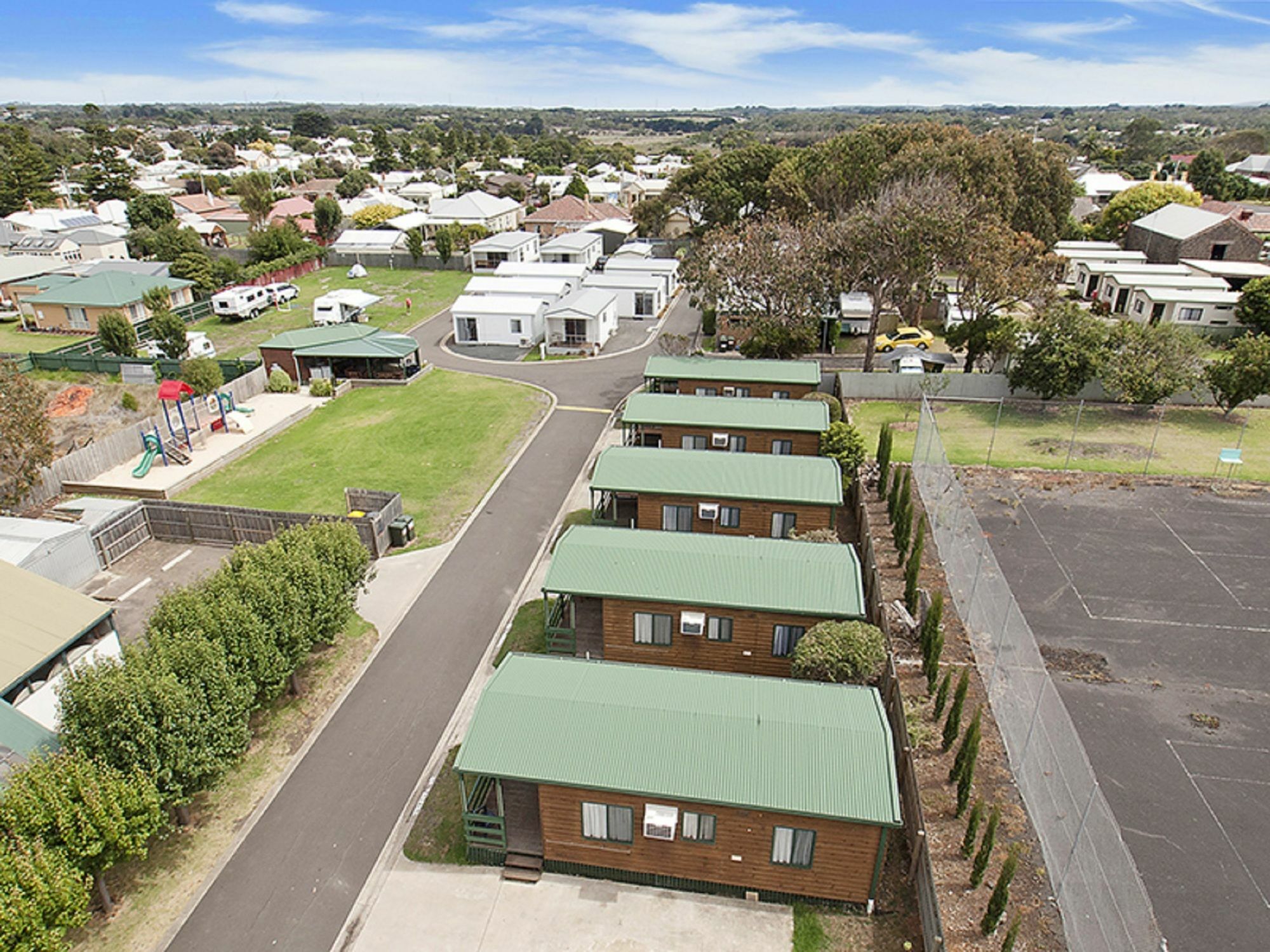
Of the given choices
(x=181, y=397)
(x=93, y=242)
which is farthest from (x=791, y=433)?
(x=93, y=242)

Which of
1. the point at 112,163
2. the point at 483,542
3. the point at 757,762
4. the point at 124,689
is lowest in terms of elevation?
the point at 483,542

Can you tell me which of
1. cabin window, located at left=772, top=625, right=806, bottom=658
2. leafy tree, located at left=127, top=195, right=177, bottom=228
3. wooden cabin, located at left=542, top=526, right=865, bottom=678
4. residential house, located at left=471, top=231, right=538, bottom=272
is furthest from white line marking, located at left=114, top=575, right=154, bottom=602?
leafy tree, located at left=127, top=195, right=177, bottom=228

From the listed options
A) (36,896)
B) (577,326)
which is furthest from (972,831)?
(577,326)

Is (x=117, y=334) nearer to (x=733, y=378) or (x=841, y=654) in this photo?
(x=733, y=378)

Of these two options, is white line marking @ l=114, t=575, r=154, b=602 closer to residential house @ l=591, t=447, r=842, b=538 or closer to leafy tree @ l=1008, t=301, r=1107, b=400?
residential house @ l=591, t=447, r=842, b=538

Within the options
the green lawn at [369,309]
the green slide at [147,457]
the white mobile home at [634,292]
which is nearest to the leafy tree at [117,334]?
the green lawn at [369,309]

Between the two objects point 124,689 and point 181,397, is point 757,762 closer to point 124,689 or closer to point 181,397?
point 124,689

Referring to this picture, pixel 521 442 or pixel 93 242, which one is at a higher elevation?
pixel 93 242
